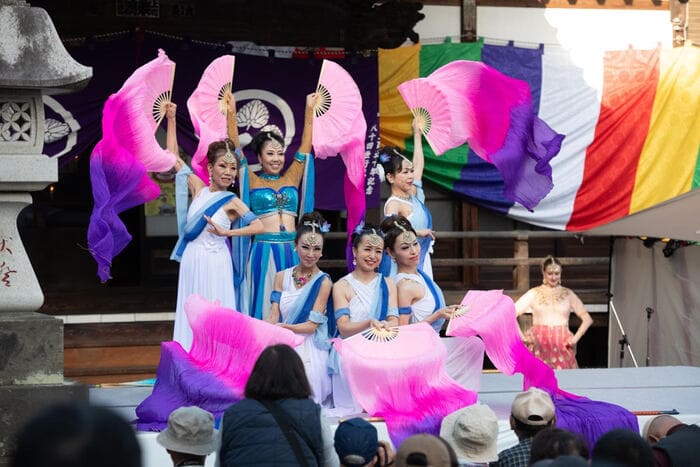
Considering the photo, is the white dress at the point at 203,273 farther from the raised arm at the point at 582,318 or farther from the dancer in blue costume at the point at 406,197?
the raised arm at the point at 582,318

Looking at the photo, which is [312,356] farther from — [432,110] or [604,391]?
[432,110]

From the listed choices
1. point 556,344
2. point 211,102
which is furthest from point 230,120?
point 556,344

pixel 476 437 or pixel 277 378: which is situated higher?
pixel 277 378

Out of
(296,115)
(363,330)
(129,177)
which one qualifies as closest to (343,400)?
(363,330)

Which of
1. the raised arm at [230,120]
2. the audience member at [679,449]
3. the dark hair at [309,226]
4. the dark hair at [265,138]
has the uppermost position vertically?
the raised arm at [230,120]

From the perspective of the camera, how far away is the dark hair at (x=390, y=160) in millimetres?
6988

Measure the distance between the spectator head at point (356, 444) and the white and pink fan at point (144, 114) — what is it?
3.42 m

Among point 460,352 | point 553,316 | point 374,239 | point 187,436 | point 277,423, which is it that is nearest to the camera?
point 277,423

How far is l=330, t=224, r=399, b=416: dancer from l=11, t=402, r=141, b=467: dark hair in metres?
3.92

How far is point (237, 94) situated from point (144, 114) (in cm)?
268

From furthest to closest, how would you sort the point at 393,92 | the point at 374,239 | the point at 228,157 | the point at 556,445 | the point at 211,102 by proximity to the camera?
the point at 393,92
the point at 211,102
the point at 228,157
the point at 374,239
the point at 556,445

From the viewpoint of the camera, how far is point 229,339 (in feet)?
19.1

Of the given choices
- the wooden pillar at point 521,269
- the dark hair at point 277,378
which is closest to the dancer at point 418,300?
the dark hair at point 277,378

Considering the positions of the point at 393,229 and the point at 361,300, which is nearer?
the point at 361,300
